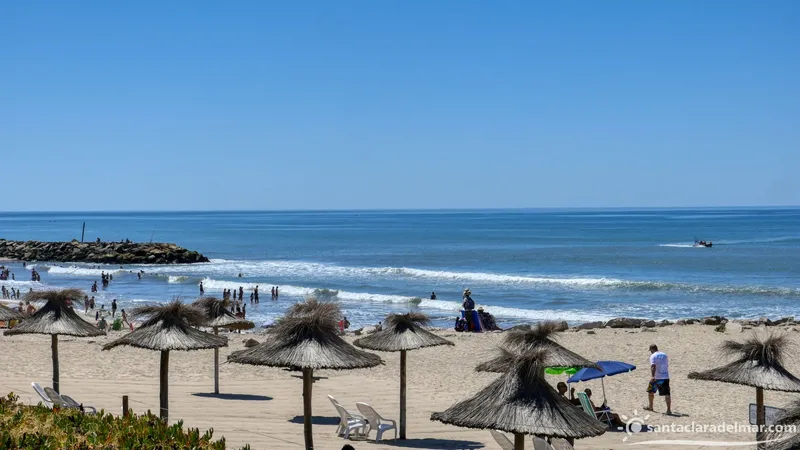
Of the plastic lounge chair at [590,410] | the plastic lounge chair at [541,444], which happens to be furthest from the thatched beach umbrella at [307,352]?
the plastic lounge chair at [590,410]

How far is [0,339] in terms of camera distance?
24.1 meters

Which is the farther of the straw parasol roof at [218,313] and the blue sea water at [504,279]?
the blue sea water at [504,279]

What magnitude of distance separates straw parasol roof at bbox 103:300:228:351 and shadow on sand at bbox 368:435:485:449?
10.3 feet

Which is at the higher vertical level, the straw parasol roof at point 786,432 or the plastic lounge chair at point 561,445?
the straw parasol roof at point 786,432

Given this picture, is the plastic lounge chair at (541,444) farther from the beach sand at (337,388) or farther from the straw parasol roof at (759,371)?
the straw parasol roof at (759,371)

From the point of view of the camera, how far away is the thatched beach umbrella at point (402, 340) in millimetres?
12680

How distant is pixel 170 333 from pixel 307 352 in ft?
8.68

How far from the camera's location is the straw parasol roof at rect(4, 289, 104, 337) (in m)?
14.6

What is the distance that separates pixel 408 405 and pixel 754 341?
21.3ft

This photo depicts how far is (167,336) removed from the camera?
40.0 feet

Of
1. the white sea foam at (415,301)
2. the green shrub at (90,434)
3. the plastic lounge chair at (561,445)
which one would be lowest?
the white sea foam at (415,301)

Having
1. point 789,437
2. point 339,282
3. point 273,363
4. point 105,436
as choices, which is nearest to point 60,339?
point 273,363

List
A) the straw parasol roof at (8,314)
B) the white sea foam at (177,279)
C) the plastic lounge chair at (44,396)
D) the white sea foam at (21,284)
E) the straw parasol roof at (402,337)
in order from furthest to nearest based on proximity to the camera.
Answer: the white sea foam at (177,279) < the white sea foam at (21,284) < the straw parasol roof at (8,314) < the straw parasol roof at (402,337) < the plastic lounge chair at (44,396)

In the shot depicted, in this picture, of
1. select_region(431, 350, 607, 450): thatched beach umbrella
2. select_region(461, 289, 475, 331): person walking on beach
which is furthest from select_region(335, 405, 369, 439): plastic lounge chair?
select_region(461, 289, 475, 331): person walking on beach
